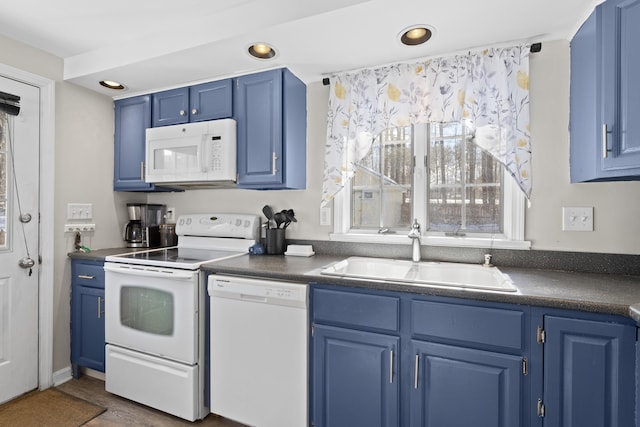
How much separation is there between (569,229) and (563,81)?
0.81 metres

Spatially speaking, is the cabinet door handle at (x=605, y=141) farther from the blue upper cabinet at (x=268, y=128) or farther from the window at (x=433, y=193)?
the blue upper cabinet at (x=268, y=128)

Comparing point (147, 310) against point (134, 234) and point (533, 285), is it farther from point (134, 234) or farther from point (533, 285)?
point (533, 285)

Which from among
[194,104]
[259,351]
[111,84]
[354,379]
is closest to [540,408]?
[354,379]

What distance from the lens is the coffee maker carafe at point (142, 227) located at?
2721 mm

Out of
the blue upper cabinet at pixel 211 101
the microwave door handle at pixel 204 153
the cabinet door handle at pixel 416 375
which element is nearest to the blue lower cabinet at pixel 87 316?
the microwave door handle at pixel 204 153

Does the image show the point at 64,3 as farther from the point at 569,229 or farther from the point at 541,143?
the point at 569,229

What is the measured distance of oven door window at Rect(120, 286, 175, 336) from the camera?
194 centimetres

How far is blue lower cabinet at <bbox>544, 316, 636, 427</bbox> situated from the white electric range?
167 cm

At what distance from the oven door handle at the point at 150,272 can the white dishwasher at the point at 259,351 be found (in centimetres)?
17

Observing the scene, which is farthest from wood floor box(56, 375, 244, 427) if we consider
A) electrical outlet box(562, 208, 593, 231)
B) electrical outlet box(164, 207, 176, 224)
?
electrical outlet box(562, 208, 593, 231)

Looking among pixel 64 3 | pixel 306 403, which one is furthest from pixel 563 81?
pixel 64 3

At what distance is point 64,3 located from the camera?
1.75 m

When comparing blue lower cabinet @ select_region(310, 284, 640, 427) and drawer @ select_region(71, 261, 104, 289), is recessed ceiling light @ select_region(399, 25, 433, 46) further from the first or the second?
drawer @ select_region(71, 261, 104, 289)

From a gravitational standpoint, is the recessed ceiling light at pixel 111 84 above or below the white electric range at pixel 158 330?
above
